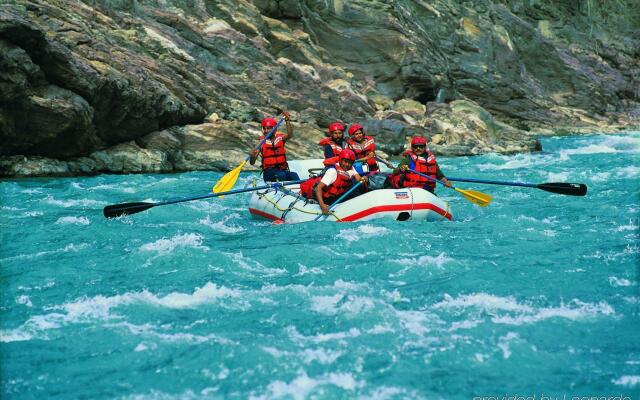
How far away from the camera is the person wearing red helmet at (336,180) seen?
28.7 ft

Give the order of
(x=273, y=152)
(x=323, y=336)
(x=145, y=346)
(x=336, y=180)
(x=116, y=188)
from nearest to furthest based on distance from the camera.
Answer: (x=145, y=346)
(x=323, y=336)
(x=336, y=180)
(x=273, y=152)
(x=116, y=188)

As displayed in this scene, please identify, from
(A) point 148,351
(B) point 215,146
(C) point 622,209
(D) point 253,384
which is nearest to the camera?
(D) point 253,384

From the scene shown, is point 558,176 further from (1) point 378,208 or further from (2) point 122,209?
(2) point 122,209

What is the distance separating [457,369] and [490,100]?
24.8 meters

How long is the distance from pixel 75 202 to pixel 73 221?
1.52 meters

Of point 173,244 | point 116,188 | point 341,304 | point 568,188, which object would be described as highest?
point 568,188

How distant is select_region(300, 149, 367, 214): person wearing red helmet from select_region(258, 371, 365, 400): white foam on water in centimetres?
437

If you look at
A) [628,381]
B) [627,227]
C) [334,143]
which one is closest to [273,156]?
[334,143]

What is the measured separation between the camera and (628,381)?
440 centimetres

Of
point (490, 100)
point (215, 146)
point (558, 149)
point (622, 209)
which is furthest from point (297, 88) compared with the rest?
point (622, 209)

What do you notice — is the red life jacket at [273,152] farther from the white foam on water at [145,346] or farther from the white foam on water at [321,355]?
the white foam on water at [321,355]

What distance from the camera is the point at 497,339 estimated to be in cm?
493

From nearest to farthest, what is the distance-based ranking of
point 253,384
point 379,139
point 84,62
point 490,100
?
point 253,384, point 84,62, point 379,139, point 490,100

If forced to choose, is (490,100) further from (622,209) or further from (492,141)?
(622,209)
